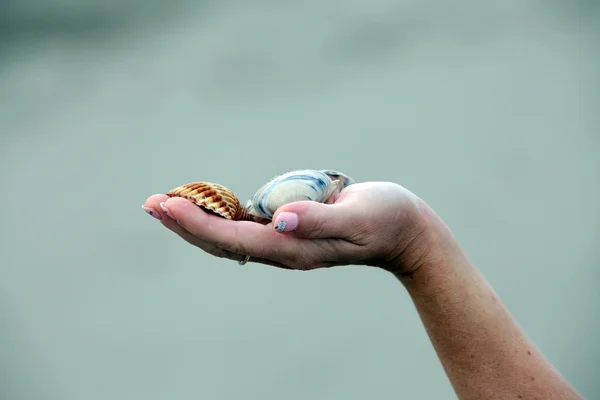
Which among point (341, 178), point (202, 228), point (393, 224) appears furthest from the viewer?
point (341, 178)

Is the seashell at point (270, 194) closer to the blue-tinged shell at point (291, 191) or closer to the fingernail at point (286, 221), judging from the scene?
the blue-tinged shell at point (291, 191)

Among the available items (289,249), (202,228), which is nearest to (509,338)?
(289,249)

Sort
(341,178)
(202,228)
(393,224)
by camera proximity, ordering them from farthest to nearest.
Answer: (341,178) → (393,224) → (202,228)

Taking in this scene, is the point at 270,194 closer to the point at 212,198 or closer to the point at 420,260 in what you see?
the point at 212,198

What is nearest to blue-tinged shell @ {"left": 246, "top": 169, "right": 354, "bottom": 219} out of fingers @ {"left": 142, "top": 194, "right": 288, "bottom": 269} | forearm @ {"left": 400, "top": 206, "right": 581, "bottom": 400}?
fingers @ {"left": 142, "top": 194, "right": 288, "bottom": 269}

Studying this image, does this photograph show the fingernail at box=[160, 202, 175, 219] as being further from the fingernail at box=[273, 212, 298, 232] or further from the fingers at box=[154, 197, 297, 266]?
the fingernail at box=[273, 212, 298, 232]

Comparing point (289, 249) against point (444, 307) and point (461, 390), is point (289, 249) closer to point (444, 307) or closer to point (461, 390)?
point (444, 307)

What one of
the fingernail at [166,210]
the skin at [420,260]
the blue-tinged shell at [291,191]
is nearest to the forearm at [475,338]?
the skin at [420,260]
